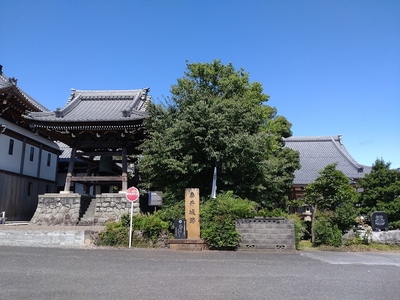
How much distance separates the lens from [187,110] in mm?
12969

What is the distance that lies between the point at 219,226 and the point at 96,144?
30.2 ft

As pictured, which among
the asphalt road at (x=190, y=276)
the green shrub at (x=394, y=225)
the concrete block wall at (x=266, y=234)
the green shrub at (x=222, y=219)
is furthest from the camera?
the green shrub at (x=394, y=225)

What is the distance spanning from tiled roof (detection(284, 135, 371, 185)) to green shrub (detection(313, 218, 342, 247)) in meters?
15.4

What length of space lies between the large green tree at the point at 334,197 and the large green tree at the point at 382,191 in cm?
373

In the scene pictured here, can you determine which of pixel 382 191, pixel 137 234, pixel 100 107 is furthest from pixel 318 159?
pixel 137 234

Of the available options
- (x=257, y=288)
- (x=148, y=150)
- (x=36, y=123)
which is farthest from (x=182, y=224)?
(x=36, y=123)

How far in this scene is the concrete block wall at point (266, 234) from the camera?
11.2 metres

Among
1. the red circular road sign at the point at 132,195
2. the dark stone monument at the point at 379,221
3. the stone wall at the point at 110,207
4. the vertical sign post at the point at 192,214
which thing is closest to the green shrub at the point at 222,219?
the vertical sign post at the point at 192,214

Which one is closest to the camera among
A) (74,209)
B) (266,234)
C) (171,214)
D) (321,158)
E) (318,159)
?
(266,234)

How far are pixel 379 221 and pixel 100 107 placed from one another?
637 inches

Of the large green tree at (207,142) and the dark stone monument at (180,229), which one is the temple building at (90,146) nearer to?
the large green tree at (207,142)

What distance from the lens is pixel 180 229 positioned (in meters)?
11.3

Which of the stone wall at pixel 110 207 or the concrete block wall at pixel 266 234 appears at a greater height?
the stone wall at pixel 110 207

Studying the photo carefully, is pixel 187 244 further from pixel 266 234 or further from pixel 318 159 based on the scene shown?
pixel 318 159
